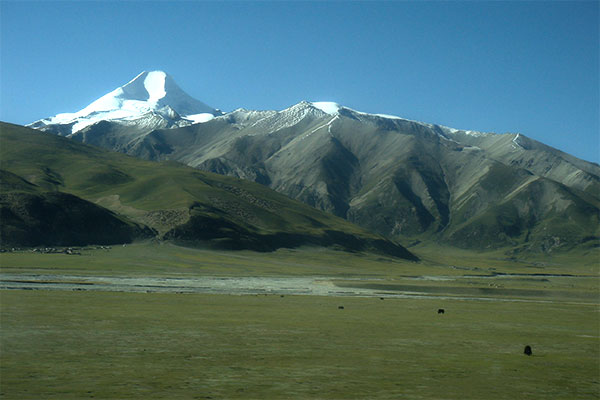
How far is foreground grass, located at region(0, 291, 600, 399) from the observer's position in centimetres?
2522

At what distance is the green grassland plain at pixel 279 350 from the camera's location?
25297 millimetres

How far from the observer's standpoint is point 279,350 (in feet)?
114

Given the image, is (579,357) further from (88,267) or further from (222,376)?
(88,267)

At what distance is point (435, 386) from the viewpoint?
26.9 m

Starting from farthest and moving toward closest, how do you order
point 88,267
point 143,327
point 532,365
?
point 88,267
point 143,327
point 532,365

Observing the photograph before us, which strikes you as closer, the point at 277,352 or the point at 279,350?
the point at 277,352

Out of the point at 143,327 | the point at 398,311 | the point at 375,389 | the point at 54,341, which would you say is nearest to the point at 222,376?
the point at 375,389

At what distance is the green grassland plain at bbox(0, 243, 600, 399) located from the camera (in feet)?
83.0

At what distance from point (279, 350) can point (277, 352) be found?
73cm

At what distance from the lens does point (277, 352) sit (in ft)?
112

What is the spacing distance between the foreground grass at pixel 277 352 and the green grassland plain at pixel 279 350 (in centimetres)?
8

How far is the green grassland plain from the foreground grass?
8 centimetres

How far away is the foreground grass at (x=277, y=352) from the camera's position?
25219 millimetres

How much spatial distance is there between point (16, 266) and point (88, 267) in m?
14.8
